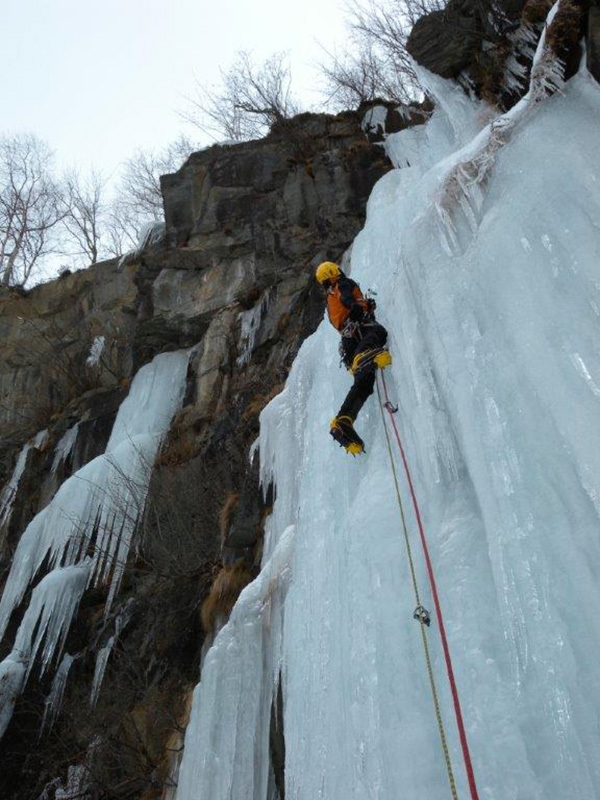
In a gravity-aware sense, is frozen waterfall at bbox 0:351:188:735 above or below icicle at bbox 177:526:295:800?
above

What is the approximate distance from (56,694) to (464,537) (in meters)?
5.31

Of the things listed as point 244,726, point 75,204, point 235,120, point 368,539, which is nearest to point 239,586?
point 244,726

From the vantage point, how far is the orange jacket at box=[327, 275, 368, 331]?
4215 millimetres

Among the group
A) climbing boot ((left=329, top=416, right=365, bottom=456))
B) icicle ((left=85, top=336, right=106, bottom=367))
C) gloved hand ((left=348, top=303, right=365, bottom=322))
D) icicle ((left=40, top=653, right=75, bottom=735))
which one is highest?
icicle ((left=85, top=336, right=106, bottom=367))

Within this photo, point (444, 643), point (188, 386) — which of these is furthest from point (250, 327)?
point (444, 643)

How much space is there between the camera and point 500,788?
5.82ft

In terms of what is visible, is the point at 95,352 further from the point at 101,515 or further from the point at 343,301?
the point at 343,301

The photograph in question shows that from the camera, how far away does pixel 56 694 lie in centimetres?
638

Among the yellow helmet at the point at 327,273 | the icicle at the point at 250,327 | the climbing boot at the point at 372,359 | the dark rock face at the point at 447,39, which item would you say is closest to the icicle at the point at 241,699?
the climbing boot at the point at 372,359

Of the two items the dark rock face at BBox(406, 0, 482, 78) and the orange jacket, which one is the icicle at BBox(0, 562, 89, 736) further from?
the dark rock face at BBox(406, 0, 482, 78)

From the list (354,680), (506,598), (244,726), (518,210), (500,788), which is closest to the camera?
(500,788)

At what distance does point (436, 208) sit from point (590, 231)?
117 cm

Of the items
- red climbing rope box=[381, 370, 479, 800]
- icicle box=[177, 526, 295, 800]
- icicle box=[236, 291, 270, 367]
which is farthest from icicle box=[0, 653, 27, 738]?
red climbing rope box=[381, 370, 479, 800]

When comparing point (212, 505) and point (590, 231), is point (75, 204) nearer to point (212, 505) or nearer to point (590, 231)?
point (212, 505)
